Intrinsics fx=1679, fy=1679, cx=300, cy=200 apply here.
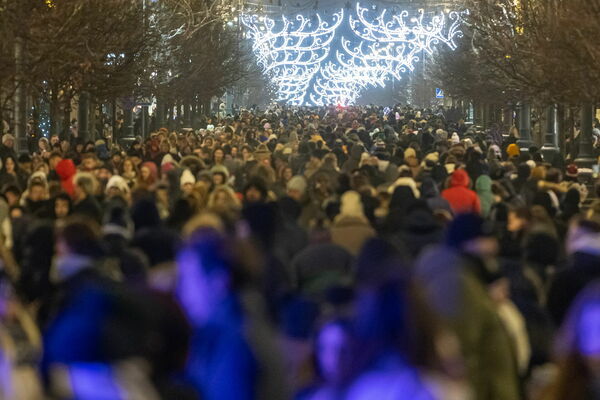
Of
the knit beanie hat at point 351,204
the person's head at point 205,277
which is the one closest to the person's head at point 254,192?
the knit beanie hat at point 351,204

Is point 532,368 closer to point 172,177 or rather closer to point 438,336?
point 438,336

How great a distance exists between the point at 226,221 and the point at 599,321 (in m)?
4.61

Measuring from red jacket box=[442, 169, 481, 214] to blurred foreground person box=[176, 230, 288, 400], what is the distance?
1123cm

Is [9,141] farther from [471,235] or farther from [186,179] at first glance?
[471,235]

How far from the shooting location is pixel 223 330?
587cm

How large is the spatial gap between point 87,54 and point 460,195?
49.1ft

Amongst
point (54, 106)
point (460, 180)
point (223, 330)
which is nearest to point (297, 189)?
point (460, 180)

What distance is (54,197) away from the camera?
54.8 feet

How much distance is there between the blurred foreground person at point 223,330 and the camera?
5.63 metres

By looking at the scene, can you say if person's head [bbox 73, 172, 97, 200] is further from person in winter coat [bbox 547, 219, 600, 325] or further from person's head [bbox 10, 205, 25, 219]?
person in winter coat [bbox 547, 219, 600, 325]

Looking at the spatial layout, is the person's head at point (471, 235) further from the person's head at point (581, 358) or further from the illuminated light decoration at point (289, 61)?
the illuminated light decoration at point (289, 61)

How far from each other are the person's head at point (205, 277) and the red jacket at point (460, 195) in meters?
11.2

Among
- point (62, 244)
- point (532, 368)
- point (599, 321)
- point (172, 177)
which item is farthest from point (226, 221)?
point (172, 177)

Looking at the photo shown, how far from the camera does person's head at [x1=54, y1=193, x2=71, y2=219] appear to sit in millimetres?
15961
